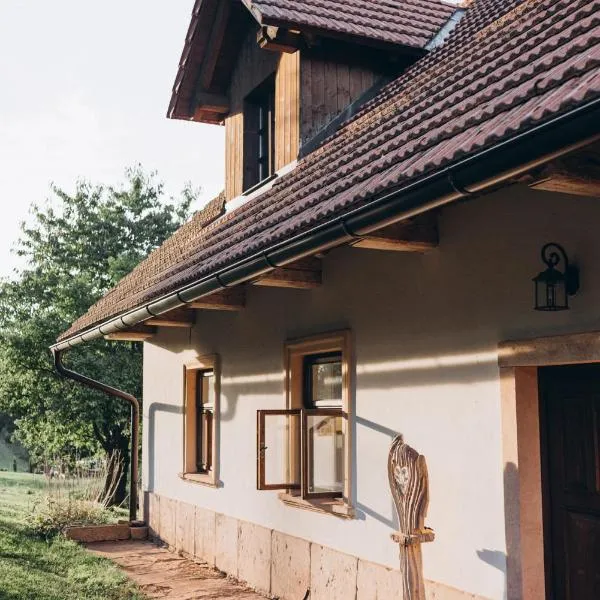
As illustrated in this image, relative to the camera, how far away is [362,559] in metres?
6.21

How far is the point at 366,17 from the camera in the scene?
8984 mm

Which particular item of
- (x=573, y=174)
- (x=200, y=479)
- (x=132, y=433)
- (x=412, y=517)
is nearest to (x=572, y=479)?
(x=412, y=517)

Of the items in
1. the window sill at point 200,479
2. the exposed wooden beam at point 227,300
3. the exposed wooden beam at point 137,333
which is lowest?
the window sill at point 200,479

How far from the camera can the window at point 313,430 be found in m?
6.61

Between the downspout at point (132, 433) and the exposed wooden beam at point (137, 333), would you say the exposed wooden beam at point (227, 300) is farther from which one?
the downspout at point (132, 433)

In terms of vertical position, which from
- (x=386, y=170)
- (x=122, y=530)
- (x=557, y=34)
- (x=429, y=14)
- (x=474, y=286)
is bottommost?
(x=122, y=530)

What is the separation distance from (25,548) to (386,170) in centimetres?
689

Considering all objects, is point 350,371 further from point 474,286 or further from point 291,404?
point 474,286

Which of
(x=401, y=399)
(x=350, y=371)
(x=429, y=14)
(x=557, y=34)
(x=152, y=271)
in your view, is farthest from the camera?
(x=152, y=271)

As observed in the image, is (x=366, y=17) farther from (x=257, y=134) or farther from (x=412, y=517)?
(x=412, y=517)

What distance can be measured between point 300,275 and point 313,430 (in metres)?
1.24

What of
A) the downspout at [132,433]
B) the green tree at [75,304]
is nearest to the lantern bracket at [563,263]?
the downspout at [132,433]

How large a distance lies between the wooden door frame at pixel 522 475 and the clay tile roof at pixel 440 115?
123 cm

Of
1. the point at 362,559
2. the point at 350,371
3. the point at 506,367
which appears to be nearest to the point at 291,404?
the point at 350,371
